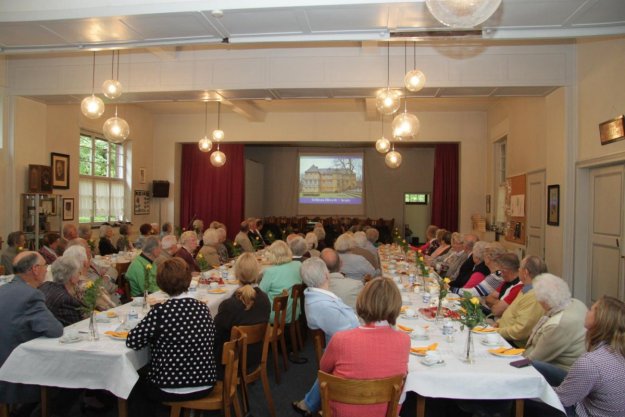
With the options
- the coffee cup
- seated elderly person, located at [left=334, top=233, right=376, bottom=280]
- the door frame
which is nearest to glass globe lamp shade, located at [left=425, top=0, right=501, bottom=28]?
the coffee cup

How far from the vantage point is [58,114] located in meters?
9.45

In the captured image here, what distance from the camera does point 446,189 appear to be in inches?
557

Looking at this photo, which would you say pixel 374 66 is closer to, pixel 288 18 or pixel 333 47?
pixel 333 47

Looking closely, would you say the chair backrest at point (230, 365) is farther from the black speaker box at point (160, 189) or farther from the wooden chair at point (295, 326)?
the black speaker box at point (160, 189)

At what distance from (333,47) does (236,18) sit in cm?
251

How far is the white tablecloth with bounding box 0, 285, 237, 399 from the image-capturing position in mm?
2834

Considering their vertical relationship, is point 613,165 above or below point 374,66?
below

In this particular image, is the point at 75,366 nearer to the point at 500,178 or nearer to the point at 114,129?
the point at 114,129

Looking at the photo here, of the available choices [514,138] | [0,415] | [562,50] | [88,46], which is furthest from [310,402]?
[514,138]

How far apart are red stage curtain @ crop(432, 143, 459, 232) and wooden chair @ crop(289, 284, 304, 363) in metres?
9.41

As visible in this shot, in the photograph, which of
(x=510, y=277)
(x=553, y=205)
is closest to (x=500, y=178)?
A: (x=553, y=205)

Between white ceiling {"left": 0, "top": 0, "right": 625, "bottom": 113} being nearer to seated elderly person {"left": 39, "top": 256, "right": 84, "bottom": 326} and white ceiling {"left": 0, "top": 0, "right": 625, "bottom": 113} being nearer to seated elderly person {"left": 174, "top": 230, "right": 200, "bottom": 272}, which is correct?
seated elderly person {"left": 174, "top": 230, "right": 200, "bottom": 272}

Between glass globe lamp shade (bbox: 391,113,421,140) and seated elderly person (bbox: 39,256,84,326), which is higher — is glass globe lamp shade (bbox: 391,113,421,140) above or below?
above

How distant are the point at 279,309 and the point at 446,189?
1089 cm
